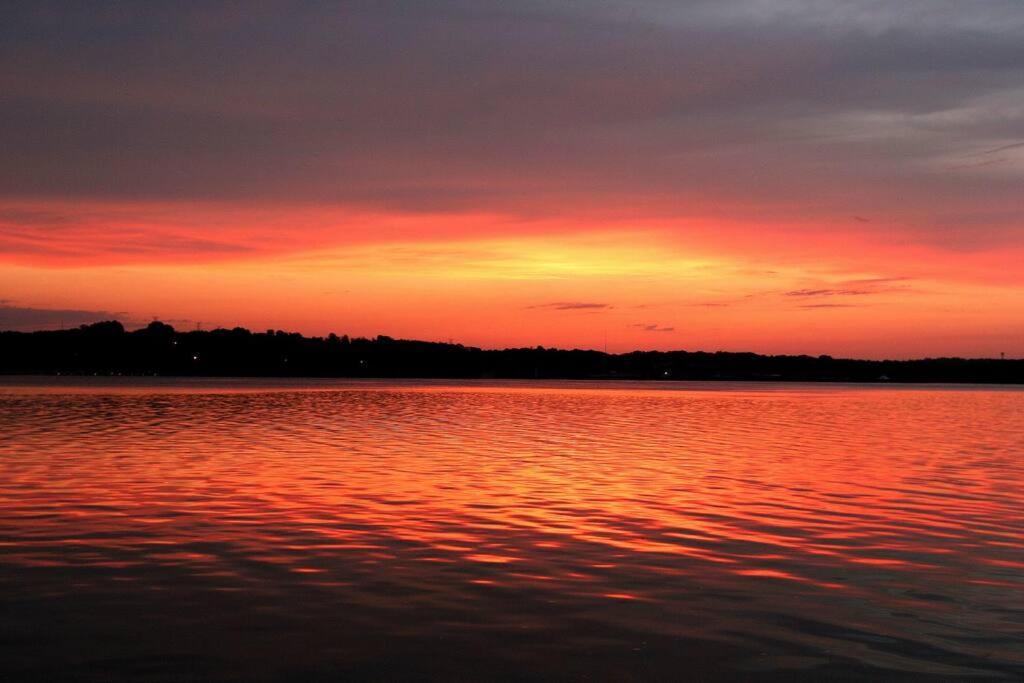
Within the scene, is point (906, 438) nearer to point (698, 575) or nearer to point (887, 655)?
point (698, 575)

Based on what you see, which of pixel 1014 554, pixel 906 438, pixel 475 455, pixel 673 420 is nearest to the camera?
pixel 1014 554

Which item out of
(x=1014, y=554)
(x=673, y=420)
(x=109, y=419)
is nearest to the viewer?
(x=1014, y=554)

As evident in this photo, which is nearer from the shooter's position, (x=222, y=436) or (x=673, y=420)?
(x=222, y=436)

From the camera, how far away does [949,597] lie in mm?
18969

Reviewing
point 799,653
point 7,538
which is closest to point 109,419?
point 7,538

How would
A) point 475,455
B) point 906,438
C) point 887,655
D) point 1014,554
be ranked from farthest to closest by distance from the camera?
point 906,438 → point 475,455 → point 1014,554 → point 887,655

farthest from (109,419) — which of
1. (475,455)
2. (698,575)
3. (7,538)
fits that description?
(698,575)

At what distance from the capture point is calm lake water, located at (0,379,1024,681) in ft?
48.1

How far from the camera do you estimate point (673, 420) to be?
294 ft

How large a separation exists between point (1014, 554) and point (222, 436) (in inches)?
1807

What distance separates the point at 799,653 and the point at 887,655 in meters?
1.30

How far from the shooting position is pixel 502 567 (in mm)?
21281

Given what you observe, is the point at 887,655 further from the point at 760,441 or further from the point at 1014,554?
the point at 760,441

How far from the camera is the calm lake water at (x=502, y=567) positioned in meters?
14.7
